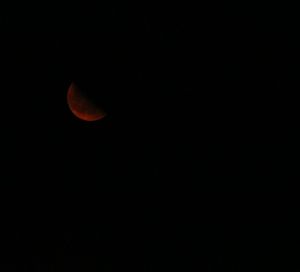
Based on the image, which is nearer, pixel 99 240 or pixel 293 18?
pixel 293 18

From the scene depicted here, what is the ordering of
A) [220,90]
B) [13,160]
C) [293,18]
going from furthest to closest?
[13,160]
[220,90]
[293,18]

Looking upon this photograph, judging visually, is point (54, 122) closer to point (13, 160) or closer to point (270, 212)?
point (13, 160)

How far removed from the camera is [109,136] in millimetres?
3529

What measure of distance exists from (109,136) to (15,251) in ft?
3.85

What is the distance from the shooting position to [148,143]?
11.4ft

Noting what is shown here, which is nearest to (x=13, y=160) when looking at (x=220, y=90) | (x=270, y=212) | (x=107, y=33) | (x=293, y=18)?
(x=107, y=33)

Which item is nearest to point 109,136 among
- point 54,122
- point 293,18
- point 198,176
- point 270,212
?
point 54,122

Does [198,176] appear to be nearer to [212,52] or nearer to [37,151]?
[212,52]

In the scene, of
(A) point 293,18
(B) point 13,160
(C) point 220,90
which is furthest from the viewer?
(B) point 13,160

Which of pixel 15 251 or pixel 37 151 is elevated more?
pixel 37 151

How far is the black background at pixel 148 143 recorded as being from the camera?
305 cm

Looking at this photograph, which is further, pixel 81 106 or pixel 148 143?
pixel 148 143

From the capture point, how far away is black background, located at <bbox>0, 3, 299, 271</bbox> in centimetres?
305

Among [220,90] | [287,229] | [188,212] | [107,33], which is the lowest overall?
[287,229]
